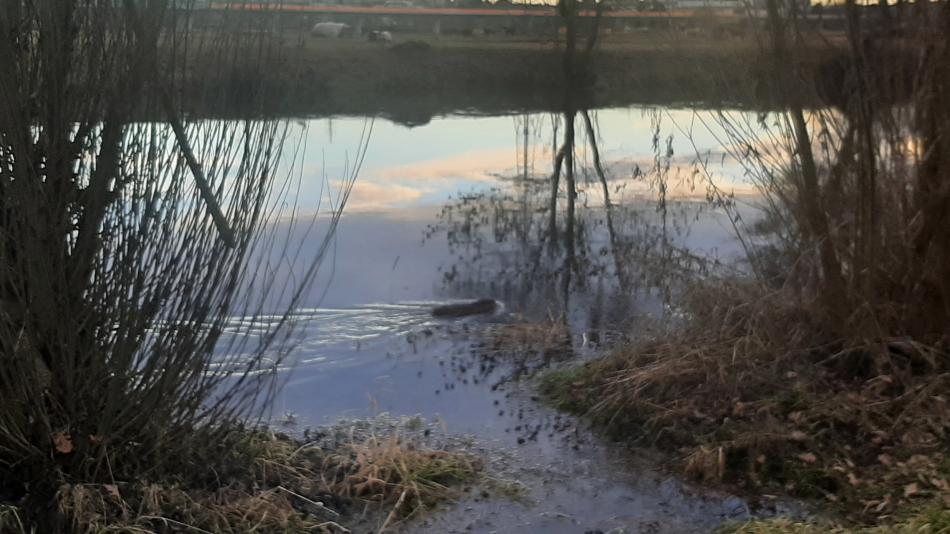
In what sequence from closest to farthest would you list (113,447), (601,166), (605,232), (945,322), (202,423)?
1. (113,447)
2. (202,423)
3. (945,322)
4. (605,232)
5. (601,166)

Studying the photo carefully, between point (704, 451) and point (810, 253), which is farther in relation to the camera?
point (810, 253)

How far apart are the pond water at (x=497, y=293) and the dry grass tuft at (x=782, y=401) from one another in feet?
1.18

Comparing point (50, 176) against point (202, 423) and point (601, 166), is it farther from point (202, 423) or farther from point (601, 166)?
point (601, 166)

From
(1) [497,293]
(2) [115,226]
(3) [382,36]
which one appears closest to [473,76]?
(3) [382,36]

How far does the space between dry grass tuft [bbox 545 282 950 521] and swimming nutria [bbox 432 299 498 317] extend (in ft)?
Answer: 6.67

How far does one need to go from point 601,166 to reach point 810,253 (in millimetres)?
10721

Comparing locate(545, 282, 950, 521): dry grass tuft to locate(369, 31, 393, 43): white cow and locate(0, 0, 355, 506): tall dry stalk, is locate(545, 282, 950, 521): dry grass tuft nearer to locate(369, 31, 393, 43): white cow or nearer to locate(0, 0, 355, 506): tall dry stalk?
locate(0, 0, 355, 506): tall dry stalk

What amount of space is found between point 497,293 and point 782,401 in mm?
4126

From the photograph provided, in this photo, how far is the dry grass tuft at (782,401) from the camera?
551cm

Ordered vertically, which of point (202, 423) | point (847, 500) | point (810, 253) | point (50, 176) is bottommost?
point (847, 500)

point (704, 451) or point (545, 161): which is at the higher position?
A: point (545, 161)

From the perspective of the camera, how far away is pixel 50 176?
4.15 metres

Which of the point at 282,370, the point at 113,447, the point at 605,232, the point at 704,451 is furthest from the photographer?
the point at 605,232

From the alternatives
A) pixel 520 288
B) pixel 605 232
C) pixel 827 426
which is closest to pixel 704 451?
pixel 827 426
